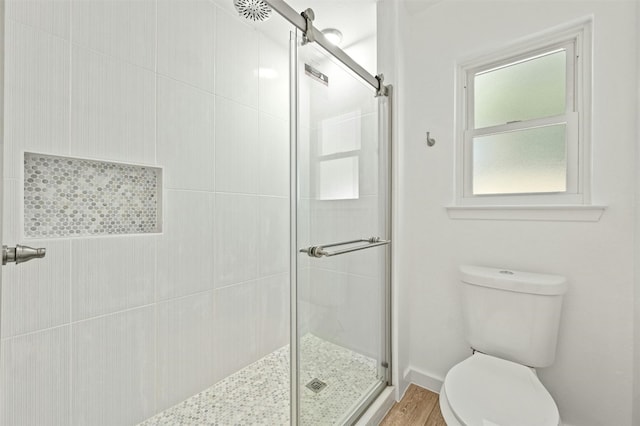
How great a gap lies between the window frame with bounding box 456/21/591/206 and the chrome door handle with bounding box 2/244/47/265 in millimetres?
1758

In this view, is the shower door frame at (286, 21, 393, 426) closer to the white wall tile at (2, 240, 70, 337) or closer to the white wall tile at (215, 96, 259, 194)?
the white wall tile at (215, 96, 259, 194)

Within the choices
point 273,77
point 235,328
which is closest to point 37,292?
point 235,328

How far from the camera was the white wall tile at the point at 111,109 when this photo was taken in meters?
1.29

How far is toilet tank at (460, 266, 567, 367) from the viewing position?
1356 mm

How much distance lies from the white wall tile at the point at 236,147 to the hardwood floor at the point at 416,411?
151 centimetres

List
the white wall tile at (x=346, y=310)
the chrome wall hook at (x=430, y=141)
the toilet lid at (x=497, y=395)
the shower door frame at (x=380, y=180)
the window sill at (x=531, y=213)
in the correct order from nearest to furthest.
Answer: the toilet lid at (x=497, y=395)
the shower door frame at (x=380, y=180)
the white wall tile at (x=346, y=310)
the window sill at (x=531, y=213)
the chrome wall hook at (x=430, y=141)

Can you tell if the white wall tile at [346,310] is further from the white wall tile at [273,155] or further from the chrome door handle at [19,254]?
the white wall tile at [273,155]

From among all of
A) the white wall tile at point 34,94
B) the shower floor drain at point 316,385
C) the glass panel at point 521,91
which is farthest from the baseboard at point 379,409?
the white wall tile at point 34,94

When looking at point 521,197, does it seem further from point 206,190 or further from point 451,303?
point 206,190

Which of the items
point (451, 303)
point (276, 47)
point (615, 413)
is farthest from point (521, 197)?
point (276, 47)

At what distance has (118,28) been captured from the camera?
4.56 ft

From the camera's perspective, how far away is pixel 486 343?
1482 millimetres

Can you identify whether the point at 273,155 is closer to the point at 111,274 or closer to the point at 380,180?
the point at 380,180

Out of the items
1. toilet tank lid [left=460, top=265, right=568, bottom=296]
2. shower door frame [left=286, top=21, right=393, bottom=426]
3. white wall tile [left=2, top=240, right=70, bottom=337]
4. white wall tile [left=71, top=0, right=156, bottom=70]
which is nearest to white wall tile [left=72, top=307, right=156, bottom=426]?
white wall tile [left=2, top=240, right=70, bottom=337]
